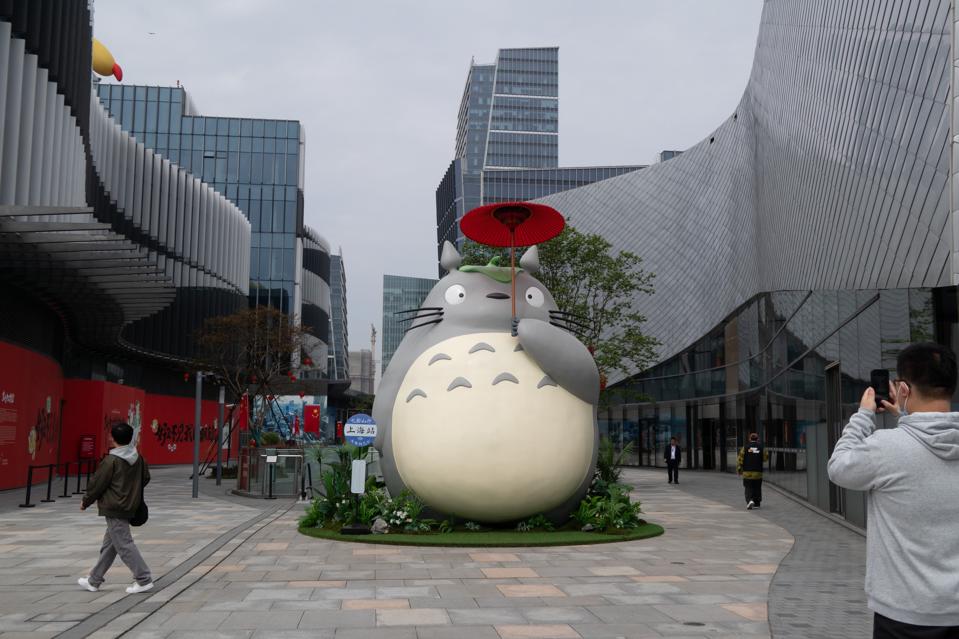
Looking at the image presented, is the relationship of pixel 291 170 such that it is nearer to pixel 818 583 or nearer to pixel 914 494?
pixel 818 583

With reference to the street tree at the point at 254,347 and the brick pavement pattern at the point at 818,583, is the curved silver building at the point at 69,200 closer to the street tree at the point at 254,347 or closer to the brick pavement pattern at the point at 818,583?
the street tree at the point at 254,347

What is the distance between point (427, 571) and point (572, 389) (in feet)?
12.3

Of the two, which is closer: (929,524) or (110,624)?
→ (929,524)

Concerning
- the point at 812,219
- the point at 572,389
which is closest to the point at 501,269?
the point at 572,389

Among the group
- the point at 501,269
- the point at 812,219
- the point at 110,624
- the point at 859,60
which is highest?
the point at 859,60

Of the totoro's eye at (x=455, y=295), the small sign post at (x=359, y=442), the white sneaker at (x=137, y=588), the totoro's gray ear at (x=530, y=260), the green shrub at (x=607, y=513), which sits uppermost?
the totoro's gray ear at (x=530, y=260)

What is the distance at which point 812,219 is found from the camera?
76.6 ft

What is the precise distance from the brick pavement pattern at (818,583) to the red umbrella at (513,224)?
548 centimetres

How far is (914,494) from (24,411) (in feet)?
78.5

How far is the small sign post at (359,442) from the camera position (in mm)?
12883

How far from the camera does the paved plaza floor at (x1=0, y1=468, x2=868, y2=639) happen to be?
7230 millimetres

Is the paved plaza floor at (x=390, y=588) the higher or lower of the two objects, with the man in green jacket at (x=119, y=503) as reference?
lower

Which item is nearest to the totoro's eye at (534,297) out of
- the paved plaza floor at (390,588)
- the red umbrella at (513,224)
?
the red umbrella at (513,224)

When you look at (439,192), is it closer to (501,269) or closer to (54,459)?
(54,459)
